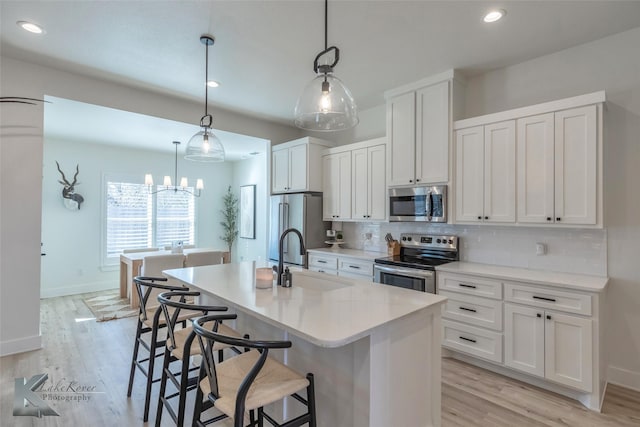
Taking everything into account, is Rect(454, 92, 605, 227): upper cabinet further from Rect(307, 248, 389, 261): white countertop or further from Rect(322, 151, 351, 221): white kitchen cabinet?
Rect(322, 151, 351, 221): white kitchen cabinet

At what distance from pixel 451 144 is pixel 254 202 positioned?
471 centimetres

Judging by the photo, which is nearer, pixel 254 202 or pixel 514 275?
pixel 514 275

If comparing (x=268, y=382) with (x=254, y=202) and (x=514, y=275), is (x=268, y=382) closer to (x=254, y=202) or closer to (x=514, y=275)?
(x=514, y=275)

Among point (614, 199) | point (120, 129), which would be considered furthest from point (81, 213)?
point (614, 199)

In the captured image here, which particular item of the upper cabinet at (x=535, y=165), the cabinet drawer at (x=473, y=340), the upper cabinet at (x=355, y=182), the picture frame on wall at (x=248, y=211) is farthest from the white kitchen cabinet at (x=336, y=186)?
the picture frame on wall at (x=248, y=211)

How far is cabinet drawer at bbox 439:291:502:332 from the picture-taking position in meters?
2.75

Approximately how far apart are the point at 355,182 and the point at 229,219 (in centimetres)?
423

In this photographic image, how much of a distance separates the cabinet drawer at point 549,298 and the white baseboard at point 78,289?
21.4ft

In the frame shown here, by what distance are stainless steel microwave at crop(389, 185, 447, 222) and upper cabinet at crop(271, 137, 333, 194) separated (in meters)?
1.31

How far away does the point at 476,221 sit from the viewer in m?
3.13

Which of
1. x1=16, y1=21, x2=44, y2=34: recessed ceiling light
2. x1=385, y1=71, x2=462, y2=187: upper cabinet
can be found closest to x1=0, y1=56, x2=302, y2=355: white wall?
x1=16, y1=21, x2=44, y2=34: recessed ceiling light

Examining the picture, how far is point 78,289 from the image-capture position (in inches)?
224

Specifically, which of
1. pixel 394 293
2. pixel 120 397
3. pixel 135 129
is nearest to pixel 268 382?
pixel 394 293

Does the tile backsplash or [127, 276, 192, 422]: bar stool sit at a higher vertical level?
the tile backsplash
